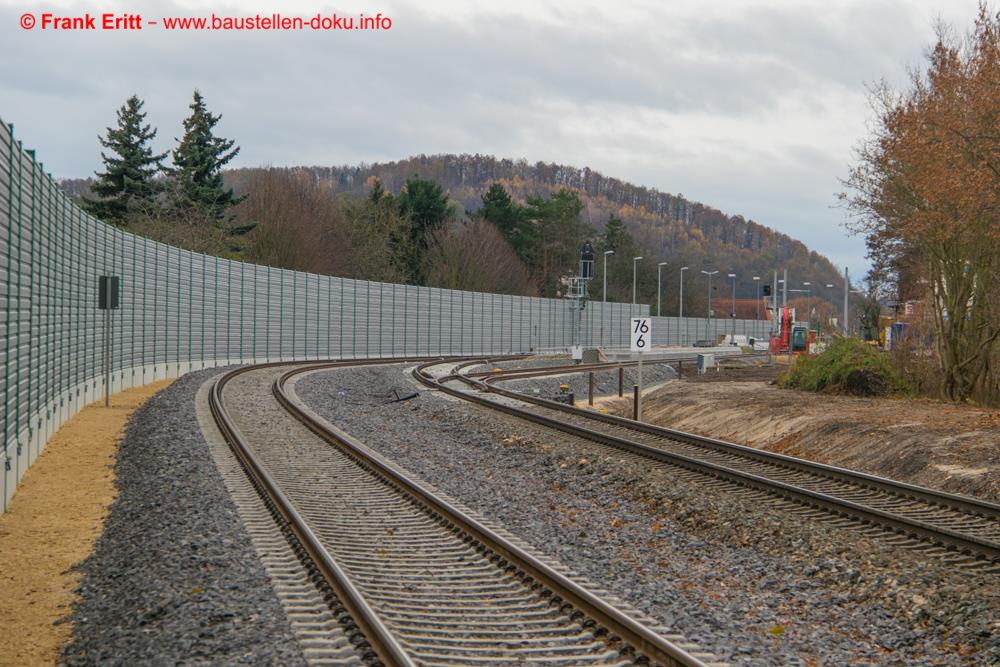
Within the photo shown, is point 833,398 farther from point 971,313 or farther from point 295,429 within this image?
point 295,429

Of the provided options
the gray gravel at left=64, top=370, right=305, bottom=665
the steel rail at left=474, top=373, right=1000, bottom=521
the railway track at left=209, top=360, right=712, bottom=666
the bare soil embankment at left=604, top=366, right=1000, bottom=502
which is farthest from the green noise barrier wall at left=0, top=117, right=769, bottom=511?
the bare soil embankment at left=604, top=366, right=1000, bottom=502

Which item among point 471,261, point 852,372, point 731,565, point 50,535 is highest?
point 471,261

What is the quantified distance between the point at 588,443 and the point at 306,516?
7.97m

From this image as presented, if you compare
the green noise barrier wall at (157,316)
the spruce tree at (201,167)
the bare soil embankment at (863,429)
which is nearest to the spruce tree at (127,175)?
the spruce tree at (201,167)

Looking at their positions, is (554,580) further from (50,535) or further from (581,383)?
(581,383)

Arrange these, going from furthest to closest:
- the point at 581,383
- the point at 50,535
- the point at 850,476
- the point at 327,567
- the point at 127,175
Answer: the point at 127,175
the point at 581,383
the point at 850,476
the point at 50,535
the point at 327,567

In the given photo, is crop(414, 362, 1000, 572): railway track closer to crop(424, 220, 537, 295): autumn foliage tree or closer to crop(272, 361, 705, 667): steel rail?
crop(272, 361, 705, 667): steel rail

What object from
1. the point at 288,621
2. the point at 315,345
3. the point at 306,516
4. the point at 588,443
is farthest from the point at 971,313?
the point at 315,345

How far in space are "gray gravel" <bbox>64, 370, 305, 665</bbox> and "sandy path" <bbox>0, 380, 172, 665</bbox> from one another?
19 centimetres

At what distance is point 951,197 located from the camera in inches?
887

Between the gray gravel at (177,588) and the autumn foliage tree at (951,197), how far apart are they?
57.2 feet

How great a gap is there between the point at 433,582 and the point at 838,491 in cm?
701

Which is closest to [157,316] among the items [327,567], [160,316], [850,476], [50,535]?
[160,316]

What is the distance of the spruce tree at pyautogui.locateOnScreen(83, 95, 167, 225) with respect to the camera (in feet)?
221
